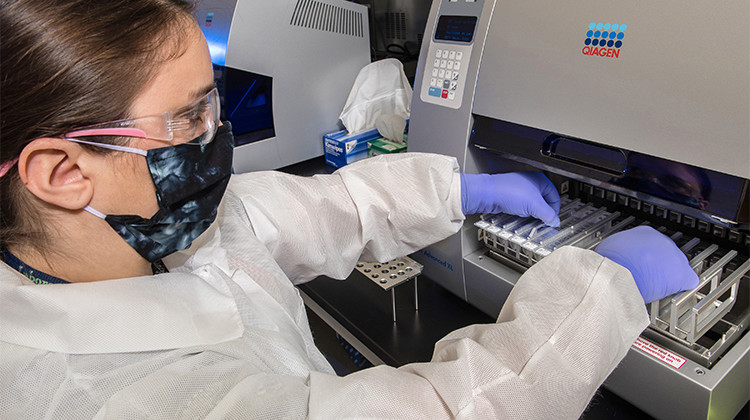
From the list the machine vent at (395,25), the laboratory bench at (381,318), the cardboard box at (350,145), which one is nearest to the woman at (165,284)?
the laboratory bench at (381,318)

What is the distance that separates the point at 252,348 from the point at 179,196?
0.73ft

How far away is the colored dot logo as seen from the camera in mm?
704

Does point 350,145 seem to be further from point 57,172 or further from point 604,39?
point 57,172

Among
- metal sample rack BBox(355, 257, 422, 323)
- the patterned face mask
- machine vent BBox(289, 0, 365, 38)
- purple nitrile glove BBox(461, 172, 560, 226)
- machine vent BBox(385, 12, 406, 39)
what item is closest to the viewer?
the patterned face mask

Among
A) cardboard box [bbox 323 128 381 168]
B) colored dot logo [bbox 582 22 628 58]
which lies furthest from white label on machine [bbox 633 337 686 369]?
cardboard box [bbox 323 128 381 168]

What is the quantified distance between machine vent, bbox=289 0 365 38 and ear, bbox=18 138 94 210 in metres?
0.86

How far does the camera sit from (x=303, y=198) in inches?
36.2

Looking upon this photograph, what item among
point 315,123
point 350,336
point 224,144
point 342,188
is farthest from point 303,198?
point 315,123

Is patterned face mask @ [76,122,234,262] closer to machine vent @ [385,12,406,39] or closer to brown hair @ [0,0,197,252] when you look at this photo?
brown hair @ [0,0,197,252]

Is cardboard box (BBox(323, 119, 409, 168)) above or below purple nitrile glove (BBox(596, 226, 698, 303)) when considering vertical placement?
below

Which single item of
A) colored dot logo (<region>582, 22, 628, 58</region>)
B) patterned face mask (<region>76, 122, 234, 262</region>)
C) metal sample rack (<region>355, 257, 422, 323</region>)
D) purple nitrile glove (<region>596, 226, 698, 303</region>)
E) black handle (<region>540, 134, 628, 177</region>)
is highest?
colored dot logo (<region>582, 22, 628, 58</region>)

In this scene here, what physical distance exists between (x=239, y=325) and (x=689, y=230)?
2.34 ft

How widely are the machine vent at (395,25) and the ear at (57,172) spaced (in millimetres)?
1139

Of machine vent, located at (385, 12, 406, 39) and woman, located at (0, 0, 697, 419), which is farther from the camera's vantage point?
machine vent, located at (385, 12, 406, 39)
